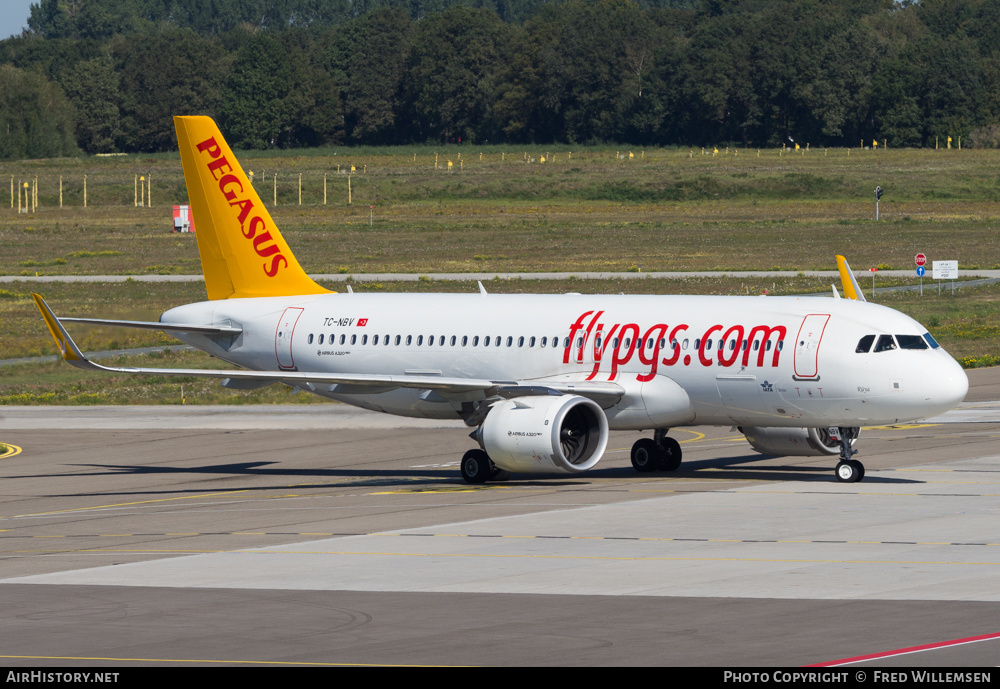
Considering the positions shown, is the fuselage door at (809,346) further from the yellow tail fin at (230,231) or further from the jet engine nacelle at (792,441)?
the yellow tail fin at (230,231)

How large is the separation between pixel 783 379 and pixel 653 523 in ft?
23.9

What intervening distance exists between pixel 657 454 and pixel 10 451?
2064cm

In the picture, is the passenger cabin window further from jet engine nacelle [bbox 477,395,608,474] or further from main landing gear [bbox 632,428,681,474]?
jet engine nacelle [bbox 477,395,608,474]

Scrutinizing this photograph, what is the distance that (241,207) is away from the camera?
4666 centimetres

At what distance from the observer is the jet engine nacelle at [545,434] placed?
122ft

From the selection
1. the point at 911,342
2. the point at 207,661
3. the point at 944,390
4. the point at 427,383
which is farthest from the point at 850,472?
the point at 207,661

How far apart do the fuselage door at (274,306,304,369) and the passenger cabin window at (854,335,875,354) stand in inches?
653

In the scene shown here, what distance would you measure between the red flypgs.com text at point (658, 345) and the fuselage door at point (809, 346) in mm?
493

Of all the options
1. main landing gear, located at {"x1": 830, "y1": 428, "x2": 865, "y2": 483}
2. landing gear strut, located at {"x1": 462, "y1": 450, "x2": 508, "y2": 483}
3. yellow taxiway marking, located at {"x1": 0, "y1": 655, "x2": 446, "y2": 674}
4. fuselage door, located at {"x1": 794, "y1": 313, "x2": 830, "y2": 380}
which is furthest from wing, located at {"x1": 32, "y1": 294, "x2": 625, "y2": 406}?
yellow taxiway marking, located at {"x1": 0, "y1": 655, "x2": 446, "y2": 674}

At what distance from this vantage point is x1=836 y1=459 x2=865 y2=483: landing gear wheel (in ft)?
123

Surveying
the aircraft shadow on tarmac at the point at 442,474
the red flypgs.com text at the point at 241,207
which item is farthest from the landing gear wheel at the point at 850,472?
the red flypgs.com text at the point at 241,207

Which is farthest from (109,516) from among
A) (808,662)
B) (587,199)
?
(587,199)

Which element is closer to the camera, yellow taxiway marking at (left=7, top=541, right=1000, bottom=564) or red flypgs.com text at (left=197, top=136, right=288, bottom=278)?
yellow taxiway marking at (left=7, top=541, right=1000, bottom=564)

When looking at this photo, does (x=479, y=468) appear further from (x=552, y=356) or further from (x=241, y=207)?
(x=241, y=207)
